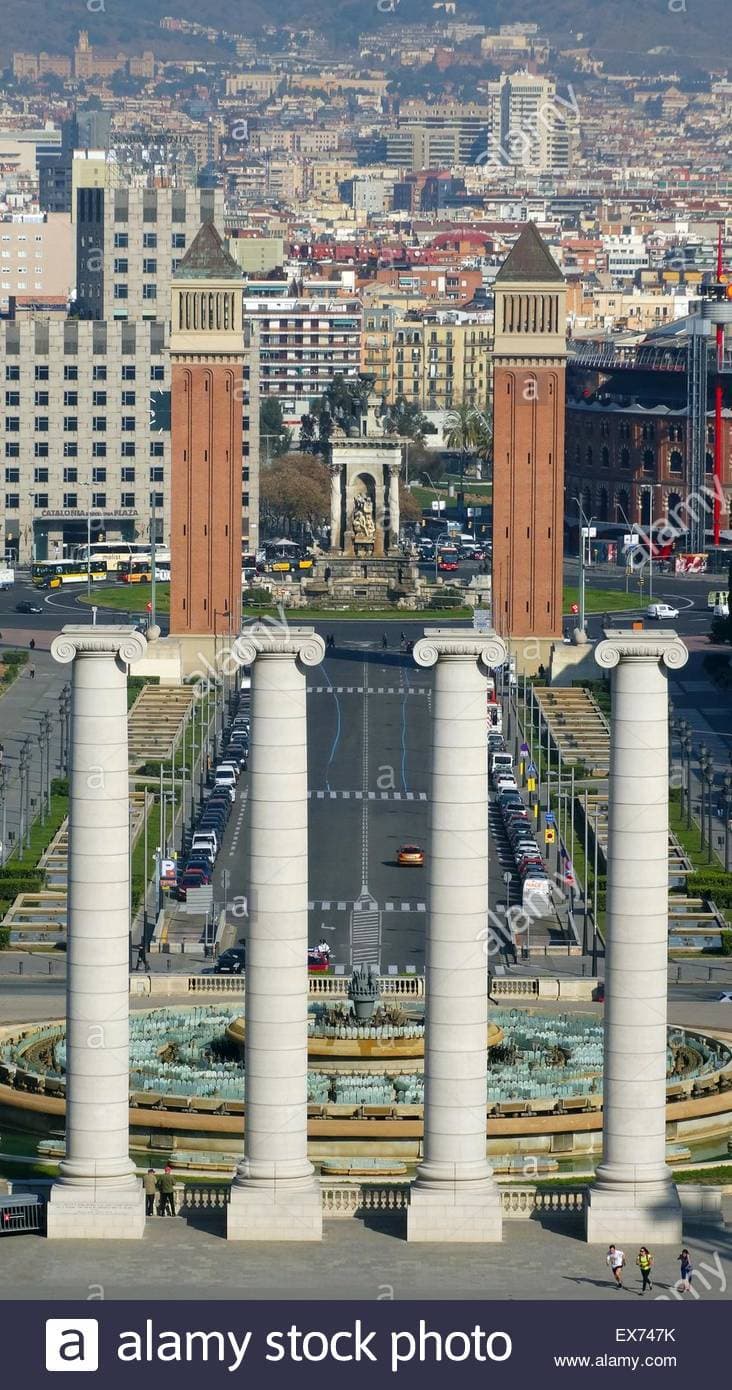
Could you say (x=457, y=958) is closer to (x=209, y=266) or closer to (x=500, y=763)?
(x=500, y=763)

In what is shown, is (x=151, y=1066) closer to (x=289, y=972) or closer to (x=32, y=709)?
(x=289, y=972)

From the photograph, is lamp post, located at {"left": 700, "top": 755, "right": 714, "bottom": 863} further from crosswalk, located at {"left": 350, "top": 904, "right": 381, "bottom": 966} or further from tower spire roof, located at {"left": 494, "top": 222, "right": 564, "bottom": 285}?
tower spire roof, located at {"left": 494, "top": 222, "right": 564, "bottom": 285}

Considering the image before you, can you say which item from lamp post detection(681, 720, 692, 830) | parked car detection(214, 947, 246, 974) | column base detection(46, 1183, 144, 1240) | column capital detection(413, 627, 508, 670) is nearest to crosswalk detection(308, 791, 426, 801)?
lamp post detection(681, 720, 692, 830)

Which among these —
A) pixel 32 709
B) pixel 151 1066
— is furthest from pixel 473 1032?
pixel 32 709

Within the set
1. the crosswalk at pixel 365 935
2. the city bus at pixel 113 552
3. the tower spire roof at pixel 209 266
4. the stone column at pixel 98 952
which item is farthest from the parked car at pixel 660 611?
the stone column at pixel 98 952

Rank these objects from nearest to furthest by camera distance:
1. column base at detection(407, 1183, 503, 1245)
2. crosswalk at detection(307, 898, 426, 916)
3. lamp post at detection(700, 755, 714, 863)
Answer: column base at detection(407, 1183, 503, 1245) → crosswalk at detection(307, 898, 426, 916) → lamp post at detection(700, 755, 714, 863)

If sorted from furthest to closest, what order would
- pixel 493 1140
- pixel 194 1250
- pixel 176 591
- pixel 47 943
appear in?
pixel 176 591 < pixel 47 943 < pixel 493 1140 < pixel 194 1250
